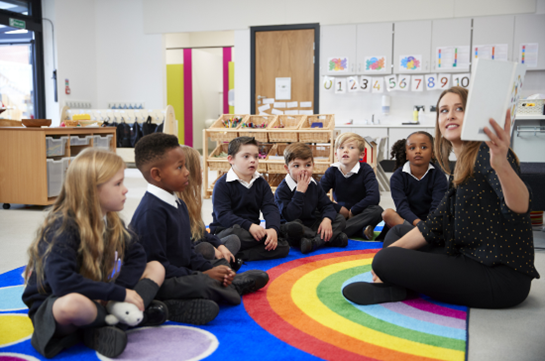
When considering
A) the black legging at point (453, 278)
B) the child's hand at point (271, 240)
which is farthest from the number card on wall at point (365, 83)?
the black legging at point (453, 278)

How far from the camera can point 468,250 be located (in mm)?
1557

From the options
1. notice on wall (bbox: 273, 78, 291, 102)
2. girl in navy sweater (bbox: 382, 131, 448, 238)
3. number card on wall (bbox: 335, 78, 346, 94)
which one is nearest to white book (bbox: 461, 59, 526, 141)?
girl in navy sweater (bbox: 382, 131, 448, 238)

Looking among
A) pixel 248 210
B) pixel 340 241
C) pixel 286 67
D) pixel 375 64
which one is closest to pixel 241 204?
pixel 248 210

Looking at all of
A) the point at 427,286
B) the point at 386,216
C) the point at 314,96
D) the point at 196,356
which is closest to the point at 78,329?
the point at 196,356

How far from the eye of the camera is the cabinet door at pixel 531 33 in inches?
225

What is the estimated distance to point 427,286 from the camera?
158 centimetres

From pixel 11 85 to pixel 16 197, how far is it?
4.21 m

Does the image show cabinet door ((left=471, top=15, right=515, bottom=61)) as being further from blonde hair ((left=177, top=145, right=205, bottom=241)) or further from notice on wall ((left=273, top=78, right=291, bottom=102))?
blonde hair ((left=177, top=145, right=205, bottom=241))

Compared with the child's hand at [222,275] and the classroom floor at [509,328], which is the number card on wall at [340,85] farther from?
the child's hand at [222,275]

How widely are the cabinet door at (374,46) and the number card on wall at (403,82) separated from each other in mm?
180

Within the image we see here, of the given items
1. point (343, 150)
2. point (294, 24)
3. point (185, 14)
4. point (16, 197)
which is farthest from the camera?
point (185, 14)

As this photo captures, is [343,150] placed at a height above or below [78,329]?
above

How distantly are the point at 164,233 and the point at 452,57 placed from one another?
5597 millimetres

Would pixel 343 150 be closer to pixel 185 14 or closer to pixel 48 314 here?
pixel 48 314
